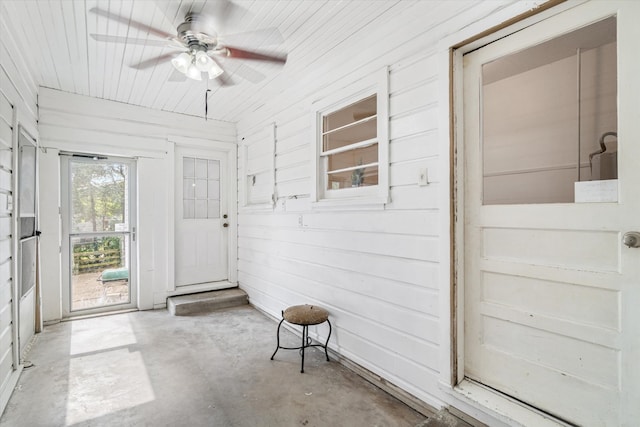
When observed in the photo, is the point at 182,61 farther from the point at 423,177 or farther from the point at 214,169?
the point at 214,169

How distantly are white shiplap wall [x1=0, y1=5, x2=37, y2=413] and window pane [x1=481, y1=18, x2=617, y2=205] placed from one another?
3300 millimetres

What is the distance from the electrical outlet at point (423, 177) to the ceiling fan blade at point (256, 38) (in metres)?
1.50

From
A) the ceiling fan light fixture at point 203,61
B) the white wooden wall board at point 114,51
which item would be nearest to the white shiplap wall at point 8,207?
the white wooden wall board at point 114,51

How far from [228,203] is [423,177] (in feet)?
11.6

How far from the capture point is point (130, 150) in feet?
13.6

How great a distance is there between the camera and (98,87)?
3.59 meters

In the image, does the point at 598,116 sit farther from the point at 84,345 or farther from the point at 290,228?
the point at 84,345

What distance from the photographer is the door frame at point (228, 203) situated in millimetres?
4371

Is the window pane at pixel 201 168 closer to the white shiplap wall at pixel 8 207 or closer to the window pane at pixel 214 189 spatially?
the window pane at pixel 214 189

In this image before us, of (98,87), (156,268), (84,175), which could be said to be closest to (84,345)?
(156,268)

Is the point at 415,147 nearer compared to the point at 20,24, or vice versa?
the point at 415,147

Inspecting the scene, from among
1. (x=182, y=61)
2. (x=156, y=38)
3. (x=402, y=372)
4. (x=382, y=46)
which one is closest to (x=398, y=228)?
(x=402, y=372)

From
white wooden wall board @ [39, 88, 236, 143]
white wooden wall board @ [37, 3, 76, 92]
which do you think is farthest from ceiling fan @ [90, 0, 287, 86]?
white wooden wall board @ [39, 88, 236, 143]

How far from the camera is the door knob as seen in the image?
4.37 ft
